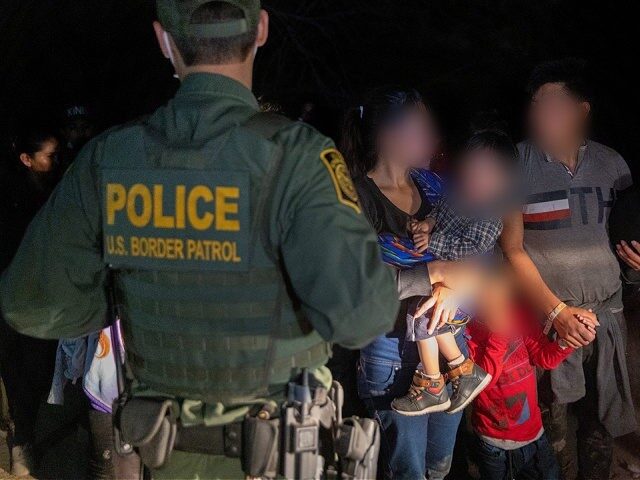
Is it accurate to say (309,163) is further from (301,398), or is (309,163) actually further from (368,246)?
(301,398)

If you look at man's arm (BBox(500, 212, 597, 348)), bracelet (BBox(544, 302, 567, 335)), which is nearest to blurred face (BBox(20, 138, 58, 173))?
man's arm (BBox(500, 212, 597, 348))

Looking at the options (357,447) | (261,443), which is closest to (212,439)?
(261,443)

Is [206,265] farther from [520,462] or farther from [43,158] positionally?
[43,158]

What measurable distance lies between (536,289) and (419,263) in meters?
0.66

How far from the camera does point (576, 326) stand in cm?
308

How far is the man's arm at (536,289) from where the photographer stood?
122 inches

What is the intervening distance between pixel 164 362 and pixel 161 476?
1.15 ft

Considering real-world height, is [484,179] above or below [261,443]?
above

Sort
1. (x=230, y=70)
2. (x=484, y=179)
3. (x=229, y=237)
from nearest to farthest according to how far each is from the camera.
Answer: (x=229, y=237) < (x=230, y=70) < (x=484, y=179)

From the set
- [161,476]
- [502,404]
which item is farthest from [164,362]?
[502,404]

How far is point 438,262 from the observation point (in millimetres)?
2812

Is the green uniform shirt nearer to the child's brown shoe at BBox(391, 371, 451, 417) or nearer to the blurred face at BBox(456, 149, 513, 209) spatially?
the child's brown shoe at BBox(391, 371, 451, 417)

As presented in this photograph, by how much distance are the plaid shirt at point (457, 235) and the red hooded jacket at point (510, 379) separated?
0.47 m

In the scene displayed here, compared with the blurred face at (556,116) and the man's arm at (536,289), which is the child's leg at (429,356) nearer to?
the man's arm at (536,289)
